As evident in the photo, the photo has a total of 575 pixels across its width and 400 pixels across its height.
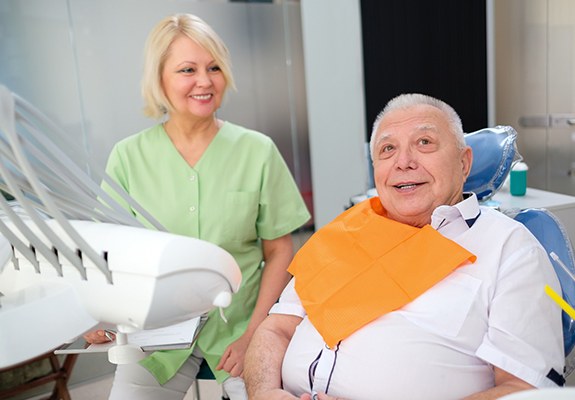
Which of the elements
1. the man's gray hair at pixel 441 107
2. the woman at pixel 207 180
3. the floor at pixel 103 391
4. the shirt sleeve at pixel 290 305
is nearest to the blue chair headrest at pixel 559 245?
the man's gray hair at pixel 441 107

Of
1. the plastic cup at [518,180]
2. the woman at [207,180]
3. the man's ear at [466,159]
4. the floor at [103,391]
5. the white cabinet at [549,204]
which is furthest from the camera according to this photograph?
the floor at [103,391]

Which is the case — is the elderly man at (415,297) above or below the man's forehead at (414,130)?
below

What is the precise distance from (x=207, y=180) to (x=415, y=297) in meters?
0.75

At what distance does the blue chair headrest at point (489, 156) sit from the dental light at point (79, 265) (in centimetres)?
118

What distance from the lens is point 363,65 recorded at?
3.95 meters

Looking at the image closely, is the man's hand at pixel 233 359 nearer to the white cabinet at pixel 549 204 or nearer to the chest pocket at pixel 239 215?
the chest pocket at pixel 239 215

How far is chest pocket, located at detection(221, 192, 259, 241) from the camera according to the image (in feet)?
5.72

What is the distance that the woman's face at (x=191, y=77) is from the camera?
175 cm

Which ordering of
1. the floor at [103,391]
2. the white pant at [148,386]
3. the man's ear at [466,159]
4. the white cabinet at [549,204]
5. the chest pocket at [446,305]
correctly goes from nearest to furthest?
the chest pocket at [446,305] < the man's ear at [466,159] < the white pant at [148,386] < the white cabinet at [549,204] < the floor at [103,391]

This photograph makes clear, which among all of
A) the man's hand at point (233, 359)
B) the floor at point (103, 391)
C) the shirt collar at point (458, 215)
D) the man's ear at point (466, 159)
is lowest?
the floor at point (103, 391)

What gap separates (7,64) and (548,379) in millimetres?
2732

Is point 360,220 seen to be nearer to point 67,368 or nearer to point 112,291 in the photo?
point 112,291

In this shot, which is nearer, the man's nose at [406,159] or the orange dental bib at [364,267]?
the orange dental bib at [364,267]

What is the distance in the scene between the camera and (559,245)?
Answer: 139 centimetres
